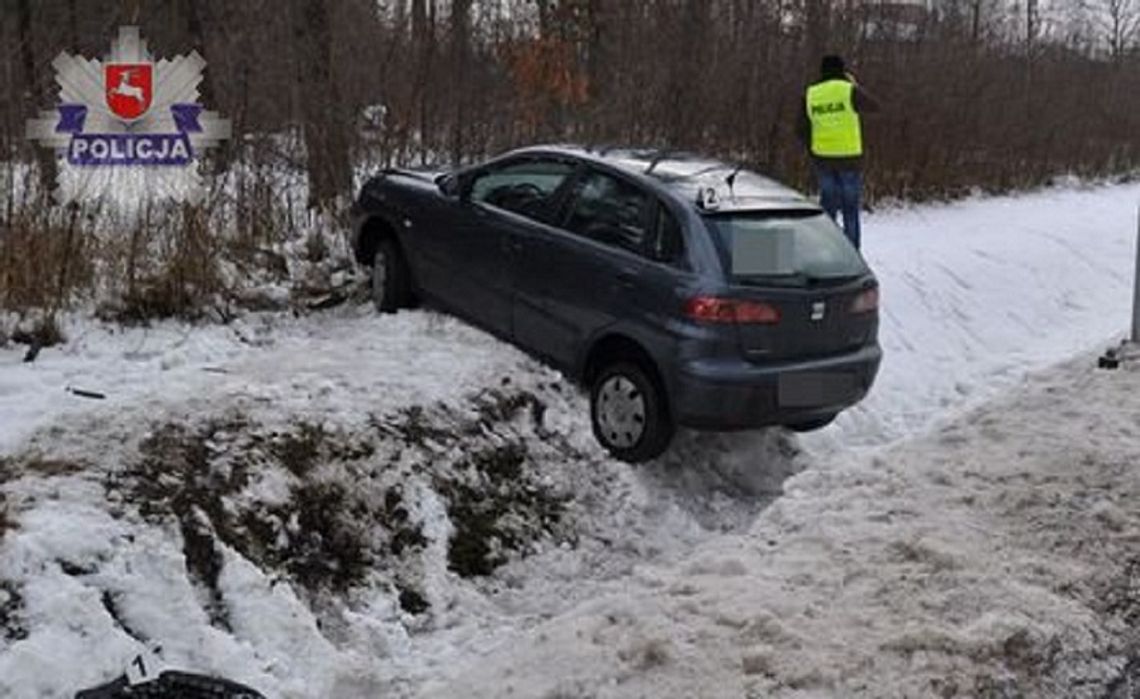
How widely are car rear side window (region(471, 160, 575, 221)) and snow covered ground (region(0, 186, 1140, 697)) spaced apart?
92 cm

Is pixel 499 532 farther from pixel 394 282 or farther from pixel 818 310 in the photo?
pixel 394 282

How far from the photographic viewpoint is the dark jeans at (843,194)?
37.3 feet

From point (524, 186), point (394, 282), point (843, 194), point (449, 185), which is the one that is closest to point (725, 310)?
point (524, 186)

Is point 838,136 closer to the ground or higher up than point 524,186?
higher up

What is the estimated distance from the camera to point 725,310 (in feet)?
20.8

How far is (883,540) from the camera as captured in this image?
546 cm

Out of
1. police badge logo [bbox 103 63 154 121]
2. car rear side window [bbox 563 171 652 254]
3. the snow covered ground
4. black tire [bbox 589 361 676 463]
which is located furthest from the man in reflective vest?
police badge logo [bbox 103 63 154 121]

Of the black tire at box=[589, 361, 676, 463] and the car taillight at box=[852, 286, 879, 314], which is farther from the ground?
the car taillight at box=[852, 286, 879, 314]

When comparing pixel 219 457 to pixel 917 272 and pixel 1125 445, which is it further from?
pixel 917 272

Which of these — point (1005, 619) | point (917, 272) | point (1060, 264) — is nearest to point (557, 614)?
point (1005, 619)

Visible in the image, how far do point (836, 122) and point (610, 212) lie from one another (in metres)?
5.10

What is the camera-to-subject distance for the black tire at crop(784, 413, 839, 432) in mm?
7041

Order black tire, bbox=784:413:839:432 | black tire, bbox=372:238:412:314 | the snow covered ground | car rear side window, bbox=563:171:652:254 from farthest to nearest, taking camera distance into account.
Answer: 1. black tire, bbox=372:238:412:314
2. black tire, bbox=784:413:839:432
3. car rear side window, bbox=563:171:652:254
4. the snow covered ground

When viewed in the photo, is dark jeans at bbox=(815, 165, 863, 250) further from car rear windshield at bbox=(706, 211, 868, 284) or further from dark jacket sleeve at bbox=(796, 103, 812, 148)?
car rear windshield at bbox=(706, 211, 868, 284)
